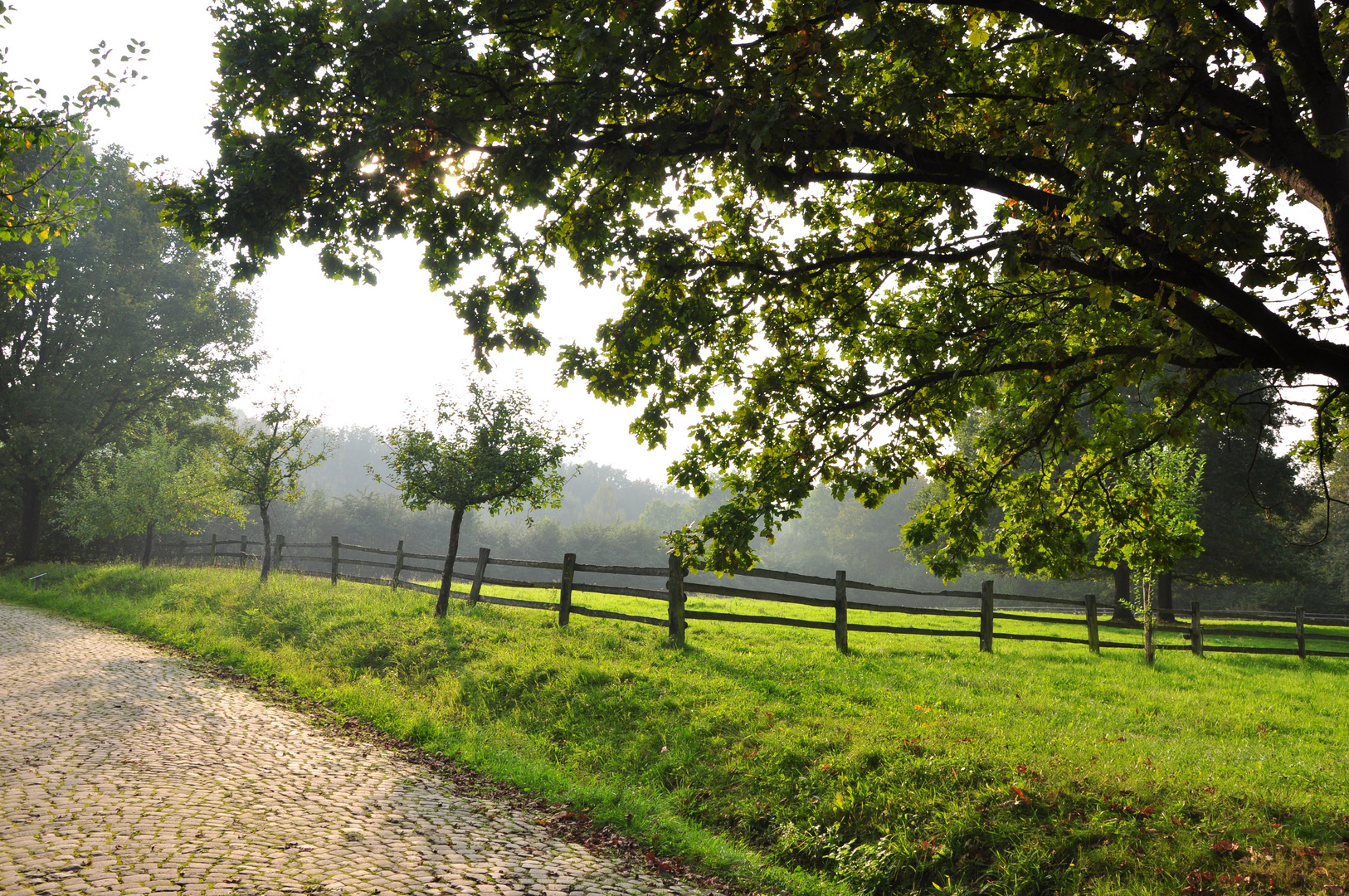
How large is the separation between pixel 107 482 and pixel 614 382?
26829 millimetres

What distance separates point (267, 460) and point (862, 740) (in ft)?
65.0

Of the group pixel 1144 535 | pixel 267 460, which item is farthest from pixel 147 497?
pixel 1144 535

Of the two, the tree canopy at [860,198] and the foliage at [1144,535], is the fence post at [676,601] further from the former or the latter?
the foliage at [1144,535]

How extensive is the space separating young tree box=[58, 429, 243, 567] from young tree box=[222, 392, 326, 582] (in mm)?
3338

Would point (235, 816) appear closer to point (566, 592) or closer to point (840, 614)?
point (566, 592)

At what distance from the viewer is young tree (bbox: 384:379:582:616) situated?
1652 cm

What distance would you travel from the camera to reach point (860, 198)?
26.0 feet

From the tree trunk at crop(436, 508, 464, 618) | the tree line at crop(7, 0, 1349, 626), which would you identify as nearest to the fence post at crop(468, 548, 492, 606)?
the tree trunk at crop(436, 508, 464, 618)

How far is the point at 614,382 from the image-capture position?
321 inches

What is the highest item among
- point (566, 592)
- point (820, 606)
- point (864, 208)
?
point (864, 208)

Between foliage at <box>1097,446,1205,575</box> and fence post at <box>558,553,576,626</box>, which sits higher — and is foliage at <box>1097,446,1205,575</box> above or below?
above

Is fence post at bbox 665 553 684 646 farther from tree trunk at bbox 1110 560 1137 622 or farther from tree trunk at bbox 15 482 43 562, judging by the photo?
tree trunk at bbox 15 482 43 562

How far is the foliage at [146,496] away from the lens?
990 inches

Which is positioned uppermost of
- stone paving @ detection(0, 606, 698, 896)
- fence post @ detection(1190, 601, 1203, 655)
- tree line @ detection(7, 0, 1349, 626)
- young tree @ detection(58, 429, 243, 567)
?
tree line @ detection(7, 0, 1349, 626)
